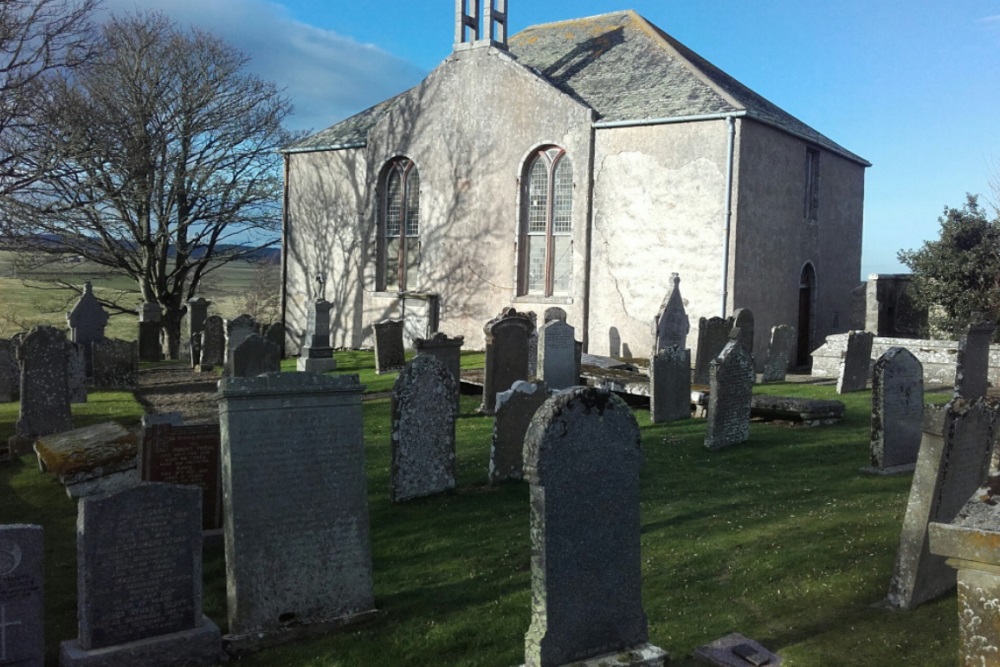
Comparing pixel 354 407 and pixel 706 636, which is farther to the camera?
pixel 354 407

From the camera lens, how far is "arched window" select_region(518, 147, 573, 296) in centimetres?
2198

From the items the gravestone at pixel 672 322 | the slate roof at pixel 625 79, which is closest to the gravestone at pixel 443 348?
the gravestone at pixel 672 322

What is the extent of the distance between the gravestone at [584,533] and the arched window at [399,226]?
20.0 metres

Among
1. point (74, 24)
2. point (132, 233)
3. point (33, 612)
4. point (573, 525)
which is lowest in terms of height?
point (33, 612)

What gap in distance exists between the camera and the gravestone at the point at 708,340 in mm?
16158

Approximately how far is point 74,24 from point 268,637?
14638 mm

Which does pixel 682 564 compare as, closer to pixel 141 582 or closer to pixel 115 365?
pixel 141 582

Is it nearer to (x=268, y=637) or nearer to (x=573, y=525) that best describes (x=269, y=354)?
(x=268, y=637)

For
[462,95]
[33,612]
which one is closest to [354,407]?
[33,612]

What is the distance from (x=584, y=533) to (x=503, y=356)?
842 cm

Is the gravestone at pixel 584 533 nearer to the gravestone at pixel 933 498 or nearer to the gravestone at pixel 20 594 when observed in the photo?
the gravestone at pixel 933 498

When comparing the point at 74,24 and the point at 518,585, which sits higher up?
the point at 74,24

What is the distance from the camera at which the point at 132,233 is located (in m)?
26.3

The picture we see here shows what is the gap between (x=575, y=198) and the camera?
70.2 feet
